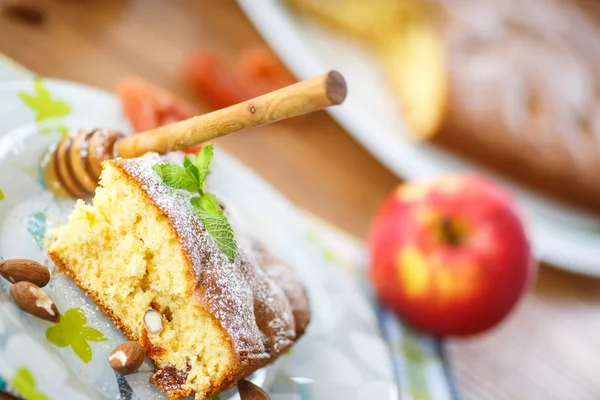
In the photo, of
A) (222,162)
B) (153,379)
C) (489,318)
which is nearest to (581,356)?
(489,318)

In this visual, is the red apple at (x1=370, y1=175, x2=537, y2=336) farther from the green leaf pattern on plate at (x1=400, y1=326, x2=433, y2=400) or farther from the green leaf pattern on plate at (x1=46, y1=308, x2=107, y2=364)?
the green leaf pattern on plate at (x1=46, y1=308, x2=107, y2=364)

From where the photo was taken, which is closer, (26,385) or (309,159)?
(26,385)

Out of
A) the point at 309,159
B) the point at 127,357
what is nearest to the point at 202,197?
the point at 127,357

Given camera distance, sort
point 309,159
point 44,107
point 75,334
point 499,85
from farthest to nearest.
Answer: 1. point 499,85
2. point 309,159
3. point 44,107
4. point 75,334

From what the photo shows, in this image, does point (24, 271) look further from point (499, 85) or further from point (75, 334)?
point (499, 85)

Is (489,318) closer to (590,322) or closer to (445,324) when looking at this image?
(445,324)
